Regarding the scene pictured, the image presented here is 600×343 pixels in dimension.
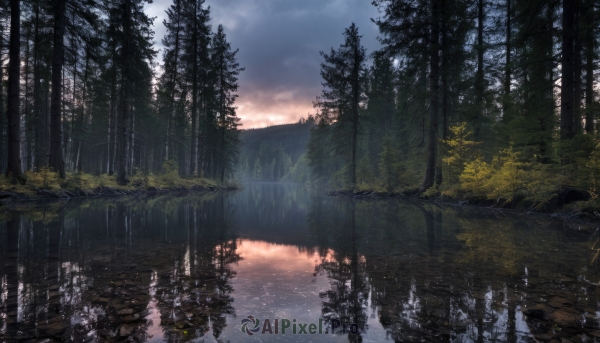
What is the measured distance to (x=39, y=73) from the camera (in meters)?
25.7

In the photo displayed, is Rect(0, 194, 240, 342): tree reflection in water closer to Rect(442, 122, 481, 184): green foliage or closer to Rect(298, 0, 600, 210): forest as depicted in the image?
Rect(298, 0, 600, 210): forest

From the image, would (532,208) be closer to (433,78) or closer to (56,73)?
(433,78)

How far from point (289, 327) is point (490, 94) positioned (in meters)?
22.7

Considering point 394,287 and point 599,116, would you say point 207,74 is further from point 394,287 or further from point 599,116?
point 394,287

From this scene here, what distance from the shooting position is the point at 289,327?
10.7 ft

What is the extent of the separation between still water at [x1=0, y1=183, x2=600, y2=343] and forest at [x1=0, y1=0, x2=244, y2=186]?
13.5m

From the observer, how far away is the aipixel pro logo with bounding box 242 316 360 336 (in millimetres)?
3141

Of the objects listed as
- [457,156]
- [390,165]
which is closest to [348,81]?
[390,165]

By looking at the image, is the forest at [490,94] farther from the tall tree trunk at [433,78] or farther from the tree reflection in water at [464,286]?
the tree reflection in water at [464,286]

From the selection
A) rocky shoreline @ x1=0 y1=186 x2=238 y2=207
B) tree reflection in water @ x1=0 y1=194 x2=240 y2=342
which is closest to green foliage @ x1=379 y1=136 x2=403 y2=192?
rocky shoreline @ x1=0 y1=186 x2=238 y2=207

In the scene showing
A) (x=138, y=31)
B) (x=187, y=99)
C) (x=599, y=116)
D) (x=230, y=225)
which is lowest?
(x=230, y=225)

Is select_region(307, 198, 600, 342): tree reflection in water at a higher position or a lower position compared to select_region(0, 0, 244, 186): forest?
lower

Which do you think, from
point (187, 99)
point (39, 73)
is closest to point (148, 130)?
point (187, 99)

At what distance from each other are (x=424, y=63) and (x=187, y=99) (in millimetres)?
26155
